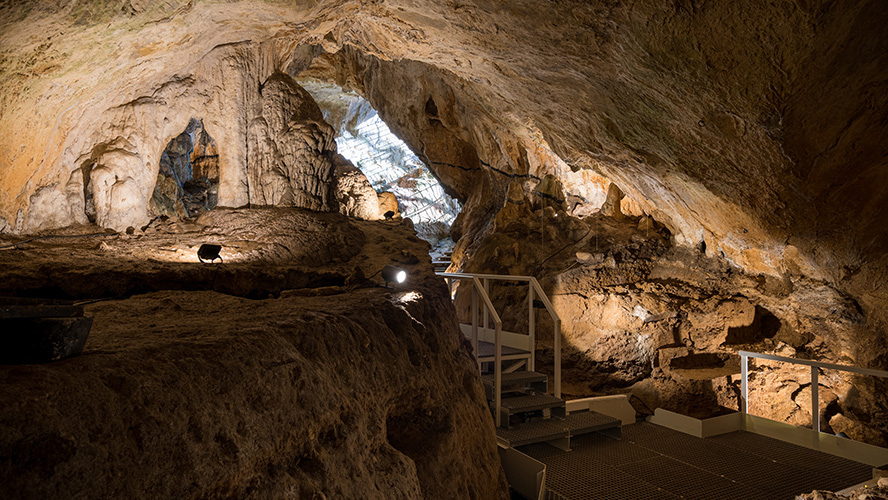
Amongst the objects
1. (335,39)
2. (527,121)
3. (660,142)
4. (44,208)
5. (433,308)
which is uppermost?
(335,39)

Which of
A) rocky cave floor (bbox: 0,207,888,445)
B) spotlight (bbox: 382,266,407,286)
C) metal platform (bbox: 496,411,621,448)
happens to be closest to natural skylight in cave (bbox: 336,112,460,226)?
rocky cave floor (bbox: 0,207,888,445)

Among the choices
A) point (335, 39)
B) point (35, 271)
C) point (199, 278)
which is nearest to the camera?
point (35, 271)

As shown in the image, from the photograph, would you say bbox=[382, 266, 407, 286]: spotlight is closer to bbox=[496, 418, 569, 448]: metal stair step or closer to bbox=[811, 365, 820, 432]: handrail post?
bbox=[496, 418, 569, 448]: metal stair step

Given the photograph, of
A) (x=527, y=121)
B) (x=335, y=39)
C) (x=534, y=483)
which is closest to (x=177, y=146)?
(x=335, y=39)

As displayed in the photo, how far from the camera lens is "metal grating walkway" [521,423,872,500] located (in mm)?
4945

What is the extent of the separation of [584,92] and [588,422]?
416 cm

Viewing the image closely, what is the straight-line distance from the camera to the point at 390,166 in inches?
920

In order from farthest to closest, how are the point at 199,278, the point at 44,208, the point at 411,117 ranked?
1. the point at 411,117
2. the point at 44,208
3. the point at 199,278

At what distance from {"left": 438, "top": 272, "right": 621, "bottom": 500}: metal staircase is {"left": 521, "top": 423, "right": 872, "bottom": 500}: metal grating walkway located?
0.62ft

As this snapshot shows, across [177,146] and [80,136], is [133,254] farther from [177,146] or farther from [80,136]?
→ [177,146]

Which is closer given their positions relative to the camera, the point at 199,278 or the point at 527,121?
the point at 199,278

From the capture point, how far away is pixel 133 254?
5.28 meters

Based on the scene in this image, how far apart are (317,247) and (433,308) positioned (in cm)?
207

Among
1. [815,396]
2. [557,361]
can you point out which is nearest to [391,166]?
[557,361]
